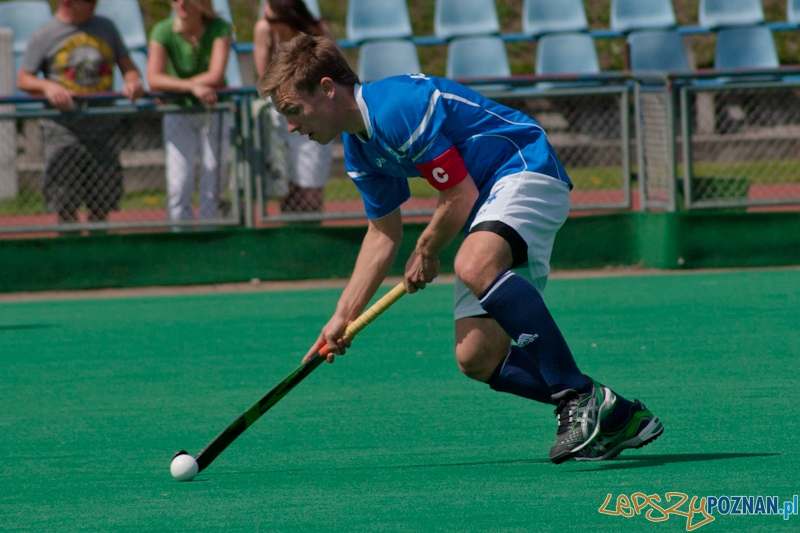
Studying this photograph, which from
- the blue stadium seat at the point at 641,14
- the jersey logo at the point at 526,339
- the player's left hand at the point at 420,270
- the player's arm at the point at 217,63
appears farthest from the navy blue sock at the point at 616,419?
A: the blue stadium seat at the point at 641,14

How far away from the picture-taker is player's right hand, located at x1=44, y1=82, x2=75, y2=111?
24.7ft

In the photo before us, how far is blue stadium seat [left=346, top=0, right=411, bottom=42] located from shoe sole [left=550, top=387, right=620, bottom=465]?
27.5 ft

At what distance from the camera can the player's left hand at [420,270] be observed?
3641 millimetres

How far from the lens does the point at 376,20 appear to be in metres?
11.7

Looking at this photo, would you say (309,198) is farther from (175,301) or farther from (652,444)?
(652,444)

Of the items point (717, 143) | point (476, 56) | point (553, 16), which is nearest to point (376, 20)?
point (476, 56)

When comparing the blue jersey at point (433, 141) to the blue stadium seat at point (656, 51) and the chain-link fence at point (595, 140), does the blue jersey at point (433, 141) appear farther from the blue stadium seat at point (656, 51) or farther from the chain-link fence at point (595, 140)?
the blue stadium seat at point (656, 51)

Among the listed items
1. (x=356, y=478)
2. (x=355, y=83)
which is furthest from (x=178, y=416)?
(x=355, y=83)

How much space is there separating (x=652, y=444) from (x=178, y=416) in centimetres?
181

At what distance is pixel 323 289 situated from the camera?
7.87 m

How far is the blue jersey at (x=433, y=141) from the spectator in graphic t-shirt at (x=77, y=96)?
13.3 ft

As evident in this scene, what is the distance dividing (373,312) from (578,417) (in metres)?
0.74

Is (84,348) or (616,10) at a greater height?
(616,10)

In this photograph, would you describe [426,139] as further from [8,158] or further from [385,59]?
[385,59]
